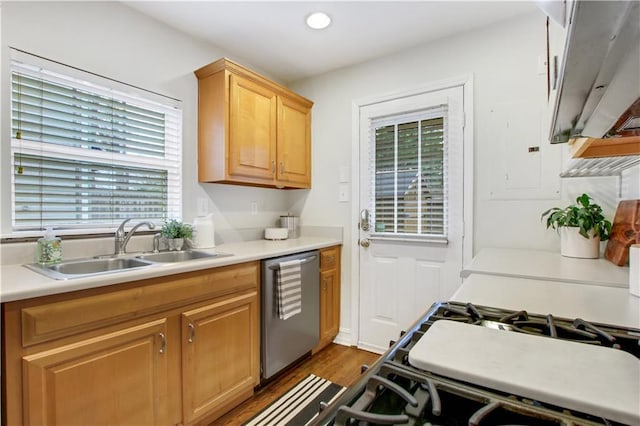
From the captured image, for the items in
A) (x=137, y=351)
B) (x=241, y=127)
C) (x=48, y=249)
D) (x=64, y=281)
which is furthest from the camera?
(x=241, y=127)

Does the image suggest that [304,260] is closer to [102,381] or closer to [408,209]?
[408,209]

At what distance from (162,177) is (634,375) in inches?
93.1

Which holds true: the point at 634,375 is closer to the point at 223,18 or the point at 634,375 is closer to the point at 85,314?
the point at 85,314

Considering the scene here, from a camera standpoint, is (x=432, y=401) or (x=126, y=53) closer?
(x=432, y=401)

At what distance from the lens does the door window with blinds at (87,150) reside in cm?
154

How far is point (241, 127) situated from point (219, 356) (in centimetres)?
152

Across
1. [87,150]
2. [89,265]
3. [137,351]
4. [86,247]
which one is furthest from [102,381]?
[87,150]

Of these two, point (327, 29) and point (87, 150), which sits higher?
point (327, 29)

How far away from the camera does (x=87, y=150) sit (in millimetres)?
1756

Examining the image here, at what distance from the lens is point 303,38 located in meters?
2.32

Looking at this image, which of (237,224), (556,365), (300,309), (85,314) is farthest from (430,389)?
(237,224)

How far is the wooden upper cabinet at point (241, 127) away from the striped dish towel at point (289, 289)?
2.48ft

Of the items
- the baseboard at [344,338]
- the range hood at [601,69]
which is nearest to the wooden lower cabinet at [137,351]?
the baseboard at [344,338]

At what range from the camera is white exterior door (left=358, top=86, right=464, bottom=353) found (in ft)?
7.48
